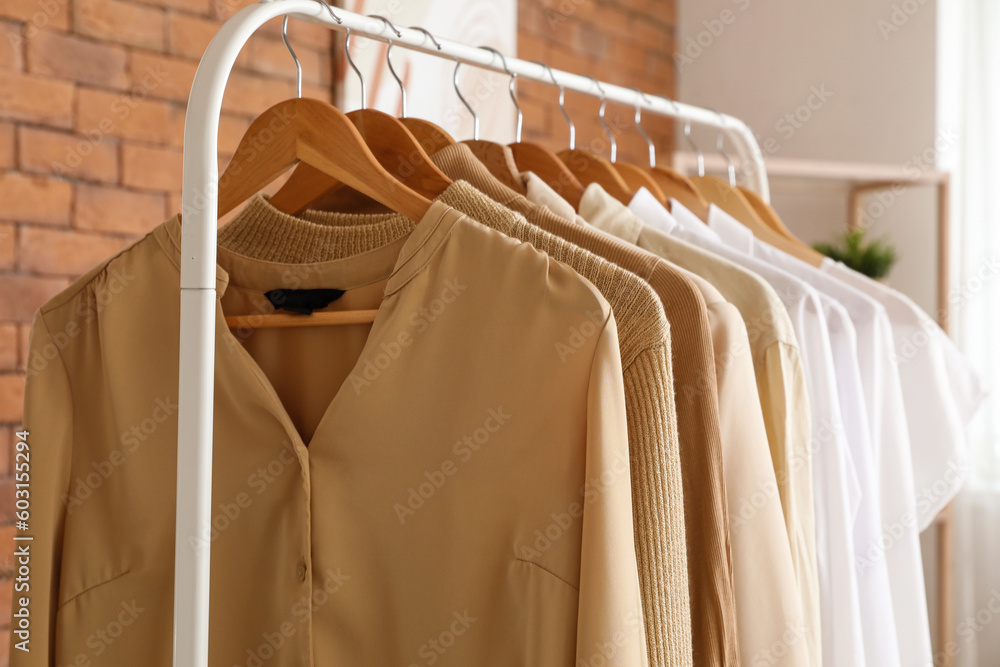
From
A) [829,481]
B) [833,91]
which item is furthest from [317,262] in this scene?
[833,91]

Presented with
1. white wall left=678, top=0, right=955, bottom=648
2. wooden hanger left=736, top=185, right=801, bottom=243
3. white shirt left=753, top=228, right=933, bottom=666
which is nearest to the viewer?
white shirt left=753, top=228, right=933, bottom=666

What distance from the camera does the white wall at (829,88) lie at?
258 cm

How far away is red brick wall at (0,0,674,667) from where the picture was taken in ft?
5.04

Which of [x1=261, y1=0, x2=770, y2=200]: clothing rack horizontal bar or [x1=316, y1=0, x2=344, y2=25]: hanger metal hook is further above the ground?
[x1=261, y1=0, x2=770, y2=200]: clothing rack horizontal bar

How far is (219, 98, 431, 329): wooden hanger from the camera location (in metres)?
0.86

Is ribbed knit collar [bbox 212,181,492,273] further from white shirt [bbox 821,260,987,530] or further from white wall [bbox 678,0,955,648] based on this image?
white wall [bbox 678,0,955,648]

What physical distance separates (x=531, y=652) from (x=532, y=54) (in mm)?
2140

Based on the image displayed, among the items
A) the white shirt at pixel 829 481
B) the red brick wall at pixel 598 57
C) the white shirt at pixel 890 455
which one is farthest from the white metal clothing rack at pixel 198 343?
the red brick wall at pixel 598 57

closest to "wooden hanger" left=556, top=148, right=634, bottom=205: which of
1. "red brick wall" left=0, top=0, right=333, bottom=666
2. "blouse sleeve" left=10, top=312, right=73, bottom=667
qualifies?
"blouse sleeve" left=10, top=312, right=73, bottom=667

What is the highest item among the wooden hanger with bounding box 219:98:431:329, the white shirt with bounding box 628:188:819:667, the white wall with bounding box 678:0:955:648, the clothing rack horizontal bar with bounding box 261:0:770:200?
the white wall with bounding box 678:0:955:648

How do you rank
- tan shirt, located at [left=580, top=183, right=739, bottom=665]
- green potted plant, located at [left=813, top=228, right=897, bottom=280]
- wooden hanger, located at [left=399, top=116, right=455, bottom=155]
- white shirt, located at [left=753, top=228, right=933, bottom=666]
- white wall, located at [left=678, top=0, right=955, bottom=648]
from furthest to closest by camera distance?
white wall, located at [left=678, top=0, right=955, bottom=648] < green potted plant, located at [left=813, top=228, right=897, bottom=280] < white shirt, located at [left=753, top=228, right=933, bottom=666] < wooden hanger, located at [left=399, top=116, right=455, bottom=155] < tan shirt, located at [left=580, top=183, right=739, bottom=665]

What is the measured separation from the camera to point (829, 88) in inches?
109

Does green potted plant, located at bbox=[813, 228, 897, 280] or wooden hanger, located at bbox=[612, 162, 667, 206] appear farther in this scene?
green potted plant, located at bbox=[813, 228, 897, 280]

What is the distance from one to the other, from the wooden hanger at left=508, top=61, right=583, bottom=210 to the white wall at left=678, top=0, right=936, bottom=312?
1.57 metres
